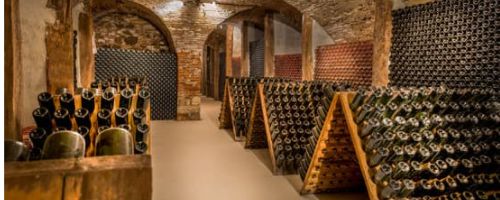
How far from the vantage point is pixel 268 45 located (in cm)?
1080

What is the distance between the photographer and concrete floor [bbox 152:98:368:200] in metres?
3.20

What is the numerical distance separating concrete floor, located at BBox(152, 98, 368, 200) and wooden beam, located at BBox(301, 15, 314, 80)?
383 cm

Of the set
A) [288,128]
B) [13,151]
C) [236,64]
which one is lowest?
[288,128]

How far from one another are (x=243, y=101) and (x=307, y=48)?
3.79 metres

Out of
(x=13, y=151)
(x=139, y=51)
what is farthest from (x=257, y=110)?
(x=139, y=51)

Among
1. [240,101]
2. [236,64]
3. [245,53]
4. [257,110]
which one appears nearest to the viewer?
[257,110]

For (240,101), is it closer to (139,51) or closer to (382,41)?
(382,41)

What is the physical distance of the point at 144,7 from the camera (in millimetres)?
7613

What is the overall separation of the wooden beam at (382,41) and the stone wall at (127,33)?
549 cm

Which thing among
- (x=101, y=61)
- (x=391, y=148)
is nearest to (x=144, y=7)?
(x=101, y=61)

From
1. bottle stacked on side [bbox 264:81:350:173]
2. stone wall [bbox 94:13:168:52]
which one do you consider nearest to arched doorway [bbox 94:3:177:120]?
stone wall [bbox 94:13:168:52]

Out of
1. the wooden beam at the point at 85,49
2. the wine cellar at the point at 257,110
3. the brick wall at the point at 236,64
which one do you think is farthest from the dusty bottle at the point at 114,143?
the brick wall at the point at 236,64

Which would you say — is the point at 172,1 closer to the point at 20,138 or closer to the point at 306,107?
the point at 306,107

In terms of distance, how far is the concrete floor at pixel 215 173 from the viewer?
126 inches
